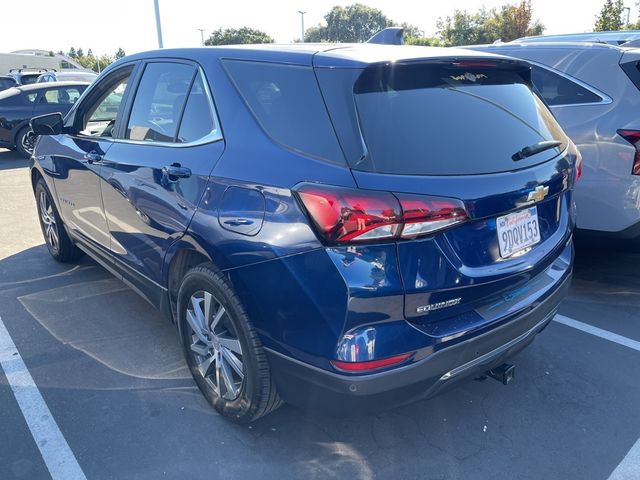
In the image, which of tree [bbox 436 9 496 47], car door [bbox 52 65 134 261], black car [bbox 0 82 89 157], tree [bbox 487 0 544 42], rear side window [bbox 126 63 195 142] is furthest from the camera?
tree [bbox 436 9 496 47]

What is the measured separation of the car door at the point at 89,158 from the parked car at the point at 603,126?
3.20 meters

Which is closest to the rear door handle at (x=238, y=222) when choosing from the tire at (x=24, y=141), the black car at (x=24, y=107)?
the black car at (x=24, y=107)

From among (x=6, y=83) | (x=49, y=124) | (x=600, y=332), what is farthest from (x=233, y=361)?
(x=6, y=83)

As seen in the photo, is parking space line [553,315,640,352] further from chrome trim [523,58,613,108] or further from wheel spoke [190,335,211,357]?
wheel spoke [190,335,211,357]

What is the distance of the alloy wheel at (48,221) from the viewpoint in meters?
4.85

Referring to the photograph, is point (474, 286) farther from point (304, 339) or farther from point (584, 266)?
point (584, 266)

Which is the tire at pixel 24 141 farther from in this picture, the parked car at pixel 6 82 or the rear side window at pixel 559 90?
the rear side window at pixel 559 90

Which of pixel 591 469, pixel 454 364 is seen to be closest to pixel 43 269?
pixel 454 364

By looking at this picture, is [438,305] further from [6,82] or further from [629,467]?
[6,82]

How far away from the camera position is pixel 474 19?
1510 inches

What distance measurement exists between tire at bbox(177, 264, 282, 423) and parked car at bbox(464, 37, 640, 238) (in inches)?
111

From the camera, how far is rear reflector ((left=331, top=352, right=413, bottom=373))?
2016 millimetres

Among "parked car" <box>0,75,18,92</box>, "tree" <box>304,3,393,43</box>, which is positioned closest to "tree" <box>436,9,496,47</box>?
"parked car" <box>0,75,18,92</box>

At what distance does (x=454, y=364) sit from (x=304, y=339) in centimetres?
60
